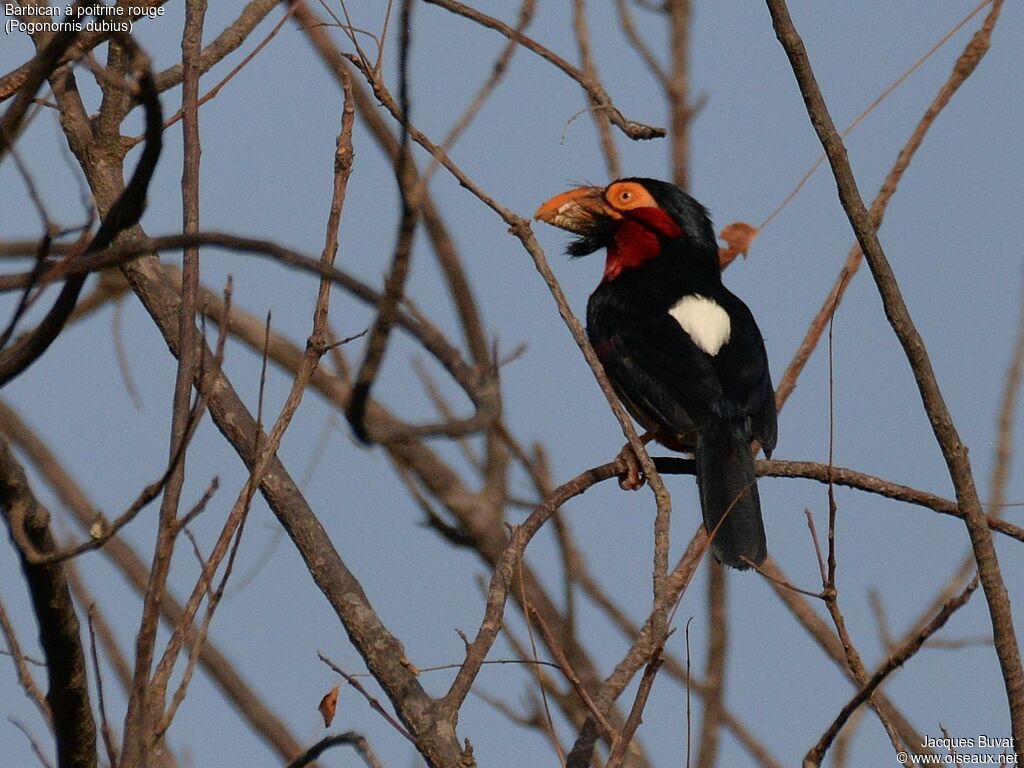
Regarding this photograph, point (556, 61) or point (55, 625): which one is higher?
point (556, 61)

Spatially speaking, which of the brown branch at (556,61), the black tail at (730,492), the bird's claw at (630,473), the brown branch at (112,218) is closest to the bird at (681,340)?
the black tail at (730,492)

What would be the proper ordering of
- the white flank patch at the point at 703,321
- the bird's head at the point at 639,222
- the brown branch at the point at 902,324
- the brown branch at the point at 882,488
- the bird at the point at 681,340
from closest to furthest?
the brown branch at the point at 902,324, the brown branch at the point at 882,488, the bird at the point at 681,340, the white flank patch at the point at 703,321, the bird's head at the point at 639,222

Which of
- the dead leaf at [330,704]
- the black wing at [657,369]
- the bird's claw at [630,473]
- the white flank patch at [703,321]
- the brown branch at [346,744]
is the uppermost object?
the white flank patch at [703,321]

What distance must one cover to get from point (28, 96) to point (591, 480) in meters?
1.99

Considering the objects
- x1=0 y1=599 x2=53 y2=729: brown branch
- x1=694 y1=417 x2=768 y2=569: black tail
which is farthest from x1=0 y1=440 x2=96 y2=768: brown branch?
x1=694 y1=417 x2=768 y2=569: black tail

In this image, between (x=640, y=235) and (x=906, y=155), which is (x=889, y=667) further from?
(x=640, y=235)

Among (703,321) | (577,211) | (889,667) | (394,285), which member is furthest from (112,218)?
(577,211)

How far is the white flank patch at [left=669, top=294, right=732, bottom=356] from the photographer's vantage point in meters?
4.90

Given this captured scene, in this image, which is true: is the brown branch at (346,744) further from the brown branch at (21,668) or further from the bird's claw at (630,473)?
the bird's claw at (630,473)

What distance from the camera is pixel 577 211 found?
582cm

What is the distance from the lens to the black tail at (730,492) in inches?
159

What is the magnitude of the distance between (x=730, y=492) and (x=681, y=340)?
32.7 inches

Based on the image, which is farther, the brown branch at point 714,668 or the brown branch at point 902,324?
the brown branch at point 714,668

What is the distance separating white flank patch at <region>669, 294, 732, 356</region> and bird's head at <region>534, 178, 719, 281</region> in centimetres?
46
